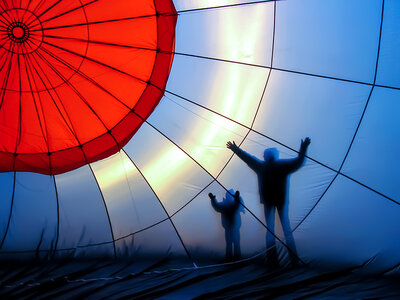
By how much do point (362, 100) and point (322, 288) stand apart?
1.27m

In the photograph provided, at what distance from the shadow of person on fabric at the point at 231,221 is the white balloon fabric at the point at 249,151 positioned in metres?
0.05

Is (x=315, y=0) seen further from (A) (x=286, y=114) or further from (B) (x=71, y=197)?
(B) (x=71, y=197)

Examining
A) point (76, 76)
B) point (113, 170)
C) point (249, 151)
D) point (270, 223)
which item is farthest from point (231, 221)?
point (76, 76)

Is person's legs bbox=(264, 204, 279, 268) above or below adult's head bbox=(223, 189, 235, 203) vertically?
below

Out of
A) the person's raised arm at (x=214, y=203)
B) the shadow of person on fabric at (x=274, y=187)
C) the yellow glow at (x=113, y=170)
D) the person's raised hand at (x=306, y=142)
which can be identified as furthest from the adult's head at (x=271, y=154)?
the yellow glow at (x=113, y=170)

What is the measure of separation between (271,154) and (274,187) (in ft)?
0.79

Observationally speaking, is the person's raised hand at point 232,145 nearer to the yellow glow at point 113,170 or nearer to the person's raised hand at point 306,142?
the person's raised hand at point 306,142

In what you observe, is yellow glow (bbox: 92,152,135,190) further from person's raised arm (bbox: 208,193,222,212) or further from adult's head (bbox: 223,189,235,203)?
adult's head (bbox: 223,189,235,203)

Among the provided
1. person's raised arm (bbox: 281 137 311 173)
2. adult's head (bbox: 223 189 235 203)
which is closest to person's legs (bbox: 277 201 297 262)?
person's raised arm (bbox: 281 137 311 173)

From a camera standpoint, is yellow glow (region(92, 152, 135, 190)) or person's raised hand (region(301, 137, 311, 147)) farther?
yellow glow (region(92, 152, 135, 190))

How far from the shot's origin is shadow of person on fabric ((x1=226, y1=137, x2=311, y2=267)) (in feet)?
9.27

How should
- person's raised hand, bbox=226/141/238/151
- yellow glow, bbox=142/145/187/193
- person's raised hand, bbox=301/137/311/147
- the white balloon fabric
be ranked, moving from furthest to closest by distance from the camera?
yellow glow, bbox=142/145/187/193, person's raised hand, bbox=226/141/238/151, person's raised hand, bbox=301/137/311/147, the white balloon fabric

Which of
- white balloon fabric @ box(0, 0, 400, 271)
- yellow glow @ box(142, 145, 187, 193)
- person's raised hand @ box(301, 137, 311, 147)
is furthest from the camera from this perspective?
yellow glow @ box(142, 145, 187, 193)

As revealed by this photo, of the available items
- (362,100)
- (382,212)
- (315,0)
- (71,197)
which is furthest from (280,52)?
(71,197)
